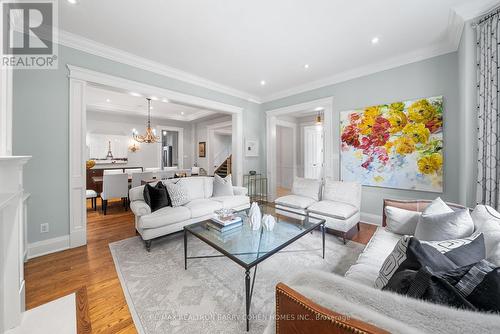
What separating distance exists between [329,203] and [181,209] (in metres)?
2.22

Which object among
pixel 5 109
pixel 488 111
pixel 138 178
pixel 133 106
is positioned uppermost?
pixel 133 106

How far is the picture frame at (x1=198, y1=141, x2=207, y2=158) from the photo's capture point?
7404mm

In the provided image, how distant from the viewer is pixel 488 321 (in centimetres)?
49

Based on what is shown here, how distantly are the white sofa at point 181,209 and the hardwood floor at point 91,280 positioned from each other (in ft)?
1.62

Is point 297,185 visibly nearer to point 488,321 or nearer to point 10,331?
point 488,321

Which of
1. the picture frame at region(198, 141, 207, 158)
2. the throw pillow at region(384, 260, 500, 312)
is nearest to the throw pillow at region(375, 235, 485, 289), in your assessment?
the throw pillow at region(384, 260, 500, 312)

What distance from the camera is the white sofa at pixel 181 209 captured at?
250 cm

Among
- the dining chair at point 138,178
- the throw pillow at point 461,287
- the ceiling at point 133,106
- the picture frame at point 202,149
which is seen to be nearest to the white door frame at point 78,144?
the ceiling at point 133,106

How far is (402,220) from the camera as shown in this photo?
6.25ft

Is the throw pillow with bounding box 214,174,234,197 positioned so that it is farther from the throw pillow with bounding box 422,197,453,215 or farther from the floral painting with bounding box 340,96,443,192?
the throw pillow with bounding box 422,197,453,215

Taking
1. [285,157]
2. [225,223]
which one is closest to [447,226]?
[225,223]

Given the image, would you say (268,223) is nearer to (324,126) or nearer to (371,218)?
(371,218)

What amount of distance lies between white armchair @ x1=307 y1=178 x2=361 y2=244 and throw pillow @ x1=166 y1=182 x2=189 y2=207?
1.94 meters

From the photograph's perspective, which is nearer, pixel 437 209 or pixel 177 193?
pixel 437 209
